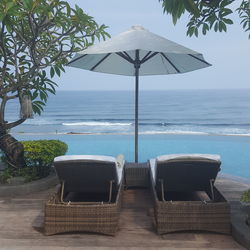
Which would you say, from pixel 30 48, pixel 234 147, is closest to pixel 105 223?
pixel 30 48

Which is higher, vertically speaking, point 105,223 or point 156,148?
point 105,223

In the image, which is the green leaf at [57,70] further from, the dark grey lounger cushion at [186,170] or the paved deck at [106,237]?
the dark grey lounger cushion at [186,170]

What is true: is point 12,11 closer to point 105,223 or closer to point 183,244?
point 105,223

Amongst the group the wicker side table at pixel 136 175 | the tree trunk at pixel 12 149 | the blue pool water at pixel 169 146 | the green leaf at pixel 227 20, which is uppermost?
the green leaf at pixel 227 20

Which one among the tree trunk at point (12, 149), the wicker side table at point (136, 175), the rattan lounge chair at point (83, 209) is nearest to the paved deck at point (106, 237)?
the rattan lounge chair at point (83, 209)

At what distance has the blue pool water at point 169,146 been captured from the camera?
12.9m

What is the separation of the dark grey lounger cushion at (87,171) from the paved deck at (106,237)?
599mm

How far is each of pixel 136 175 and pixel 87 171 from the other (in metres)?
1.93

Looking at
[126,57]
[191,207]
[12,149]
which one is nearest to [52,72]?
[126,57]

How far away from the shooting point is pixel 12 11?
4.00 m

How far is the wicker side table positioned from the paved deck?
1.01 meters

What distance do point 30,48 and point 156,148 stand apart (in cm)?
1043

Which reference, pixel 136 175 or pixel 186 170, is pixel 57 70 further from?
pixel 186 170

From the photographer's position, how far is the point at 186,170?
385 cm
